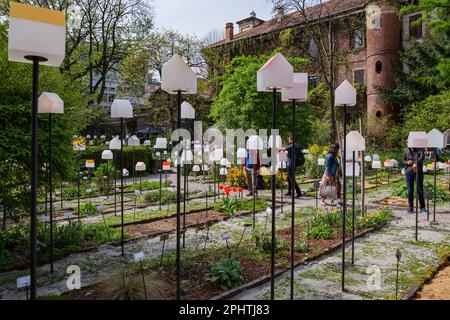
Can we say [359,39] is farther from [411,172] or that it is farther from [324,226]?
[324,226]

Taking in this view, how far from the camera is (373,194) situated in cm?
1240

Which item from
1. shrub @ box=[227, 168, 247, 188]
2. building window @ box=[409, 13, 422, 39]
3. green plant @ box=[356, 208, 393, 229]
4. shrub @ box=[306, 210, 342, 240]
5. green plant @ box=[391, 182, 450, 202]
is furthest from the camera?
building window @ box=[409, 13, 422, 39]

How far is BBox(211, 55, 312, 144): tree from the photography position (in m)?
16.0

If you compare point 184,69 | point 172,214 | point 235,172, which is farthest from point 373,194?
point 184,69

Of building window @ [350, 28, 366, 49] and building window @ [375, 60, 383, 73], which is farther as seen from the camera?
building window @ [350, 28, 366, 49]

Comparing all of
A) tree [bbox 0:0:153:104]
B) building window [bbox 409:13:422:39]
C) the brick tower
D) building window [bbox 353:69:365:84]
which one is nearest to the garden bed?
tree [bbox 0:0:153:104]

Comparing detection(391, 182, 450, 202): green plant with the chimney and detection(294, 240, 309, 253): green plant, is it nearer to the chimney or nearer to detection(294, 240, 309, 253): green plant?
detection(294, 240, 309, 253): green plant

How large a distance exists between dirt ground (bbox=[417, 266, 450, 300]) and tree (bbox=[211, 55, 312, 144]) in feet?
37.5

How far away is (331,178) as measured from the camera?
9641mm

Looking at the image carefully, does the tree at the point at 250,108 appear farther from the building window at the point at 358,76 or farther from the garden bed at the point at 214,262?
the building window at the point at 358,76

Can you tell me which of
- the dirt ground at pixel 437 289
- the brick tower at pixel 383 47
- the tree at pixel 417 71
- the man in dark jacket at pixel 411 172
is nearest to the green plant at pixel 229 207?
the man in dark jacket at pixel 411 172

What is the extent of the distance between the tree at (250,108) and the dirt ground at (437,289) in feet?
37.5

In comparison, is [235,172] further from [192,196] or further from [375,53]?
[375,53]
